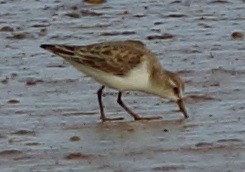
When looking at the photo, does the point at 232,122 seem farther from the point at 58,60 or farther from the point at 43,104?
the point at 58,60

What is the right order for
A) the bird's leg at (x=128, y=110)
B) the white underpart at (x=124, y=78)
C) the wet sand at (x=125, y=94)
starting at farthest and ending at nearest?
the white underpart at (x=124, y=78)
the bird's leg at (x=128, y=110)
the wet sand at (x=125, y=94)

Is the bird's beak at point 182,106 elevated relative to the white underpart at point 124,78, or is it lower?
lower

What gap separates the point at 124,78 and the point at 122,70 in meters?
0.09

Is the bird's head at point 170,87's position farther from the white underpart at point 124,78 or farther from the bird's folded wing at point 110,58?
the bird's folded wing at point 110,58

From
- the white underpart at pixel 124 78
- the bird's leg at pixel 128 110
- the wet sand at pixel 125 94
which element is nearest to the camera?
the wet sand at pixel 125 94

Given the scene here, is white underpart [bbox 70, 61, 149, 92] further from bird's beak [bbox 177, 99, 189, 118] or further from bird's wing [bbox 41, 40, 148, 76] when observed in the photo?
bird's beak [bbox 177, 99, 189, 118]

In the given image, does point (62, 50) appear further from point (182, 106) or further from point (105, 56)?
point (182, 106)

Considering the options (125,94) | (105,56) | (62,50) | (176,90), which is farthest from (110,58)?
(125,94)

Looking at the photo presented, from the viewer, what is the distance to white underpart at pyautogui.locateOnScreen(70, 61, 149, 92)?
36.8ft

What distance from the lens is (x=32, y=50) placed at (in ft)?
44.6

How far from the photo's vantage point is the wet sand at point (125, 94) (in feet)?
31.6

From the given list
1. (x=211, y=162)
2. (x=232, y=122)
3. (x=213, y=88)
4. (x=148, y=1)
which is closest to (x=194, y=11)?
(x=148, y=1)

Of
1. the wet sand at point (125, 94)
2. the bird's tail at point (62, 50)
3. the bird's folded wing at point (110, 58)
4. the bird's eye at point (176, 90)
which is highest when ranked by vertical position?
the bird's tail at point (62, 50)

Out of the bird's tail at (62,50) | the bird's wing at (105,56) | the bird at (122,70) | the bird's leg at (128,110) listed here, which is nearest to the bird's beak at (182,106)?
the bird at (122,70)
